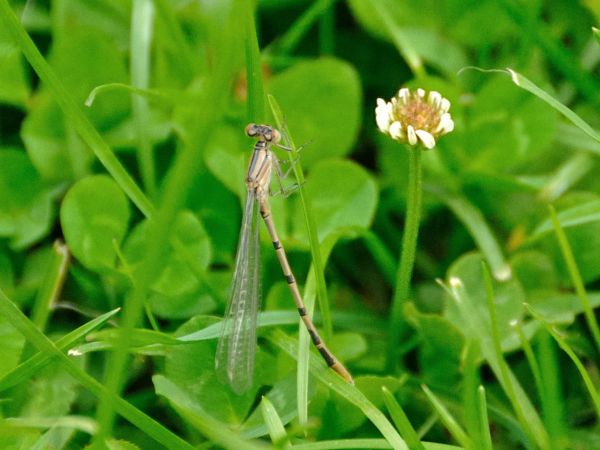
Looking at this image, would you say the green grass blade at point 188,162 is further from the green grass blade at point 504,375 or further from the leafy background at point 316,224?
the green grass blade at point 504,375

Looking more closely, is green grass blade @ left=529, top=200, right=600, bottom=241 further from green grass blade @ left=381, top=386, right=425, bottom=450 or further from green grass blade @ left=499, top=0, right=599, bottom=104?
green grass blade @ left=381, top=386, right=425, bottom=450

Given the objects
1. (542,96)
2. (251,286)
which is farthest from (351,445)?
(542,96)

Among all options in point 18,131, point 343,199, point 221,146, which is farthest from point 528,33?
point 18,131

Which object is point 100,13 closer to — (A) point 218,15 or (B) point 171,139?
(A) point 218,15

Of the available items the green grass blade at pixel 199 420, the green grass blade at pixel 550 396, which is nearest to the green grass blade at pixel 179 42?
the green grass blade at pixel 199 420

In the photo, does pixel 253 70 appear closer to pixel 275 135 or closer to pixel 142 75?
pixel 275 135

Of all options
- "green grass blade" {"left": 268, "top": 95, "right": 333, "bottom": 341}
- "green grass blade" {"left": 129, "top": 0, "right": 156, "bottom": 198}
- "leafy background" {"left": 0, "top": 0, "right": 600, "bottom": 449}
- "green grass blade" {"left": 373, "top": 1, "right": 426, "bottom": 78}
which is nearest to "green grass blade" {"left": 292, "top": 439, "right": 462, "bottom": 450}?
"leafy background" {"left": 0, "top": 0, "right": 600, "bottom": 449}
